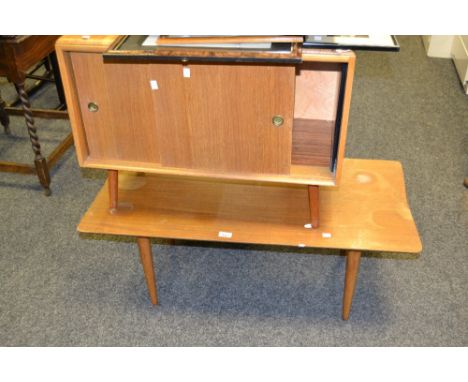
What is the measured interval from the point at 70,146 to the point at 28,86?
75 cm

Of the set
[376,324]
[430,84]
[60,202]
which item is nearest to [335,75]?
[376,324]

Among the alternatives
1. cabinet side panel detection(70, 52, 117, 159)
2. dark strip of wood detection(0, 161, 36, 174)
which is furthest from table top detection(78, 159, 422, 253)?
dark strip of wood detection(0, 161, 36, 174)

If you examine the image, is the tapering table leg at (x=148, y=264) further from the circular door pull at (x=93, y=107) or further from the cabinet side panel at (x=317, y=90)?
the cabinet side panel at (x=317, y=90)

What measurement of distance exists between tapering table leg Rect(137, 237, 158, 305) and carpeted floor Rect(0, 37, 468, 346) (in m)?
0.07

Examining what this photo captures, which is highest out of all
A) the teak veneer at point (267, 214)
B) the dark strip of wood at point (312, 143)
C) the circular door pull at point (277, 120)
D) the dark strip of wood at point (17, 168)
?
the circular door pull at point (277, 120)

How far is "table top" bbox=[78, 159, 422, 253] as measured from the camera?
1572mm

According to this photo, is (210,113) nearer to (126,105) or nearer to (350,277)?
(126,105)

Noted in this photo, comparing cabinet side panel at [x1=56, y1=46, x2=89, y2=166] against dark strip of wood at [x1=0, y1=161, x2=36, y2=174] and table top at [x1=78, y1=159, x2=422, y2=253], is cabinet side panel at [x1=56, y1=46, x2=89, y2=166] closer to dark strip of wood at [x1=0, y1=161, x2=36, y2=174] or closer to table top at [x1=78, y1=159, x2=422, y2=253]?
table top at [x1=78, y1=159, x2=422, y2=253]

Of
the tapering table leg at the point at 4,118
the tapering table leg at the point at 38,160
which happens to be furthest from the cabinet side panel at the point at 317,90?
the tapering table leg at the point at 4,118

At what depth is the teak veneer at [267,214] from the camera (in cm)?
157

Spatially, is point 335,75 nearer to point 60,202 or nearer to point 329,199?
point 329,199

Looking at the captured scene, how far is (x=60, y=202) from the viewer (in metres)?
2.36

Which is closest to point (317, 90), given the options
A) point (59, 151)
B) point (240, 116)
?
point (240, 116)

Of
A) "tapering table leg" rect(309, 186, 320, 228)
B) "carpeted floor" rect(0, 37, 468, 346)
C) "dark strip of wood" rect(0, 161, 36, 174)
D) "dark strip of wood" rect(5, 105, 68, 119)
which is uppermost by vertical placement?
"tapering table leg" rect(309, 186, 320, 228)
